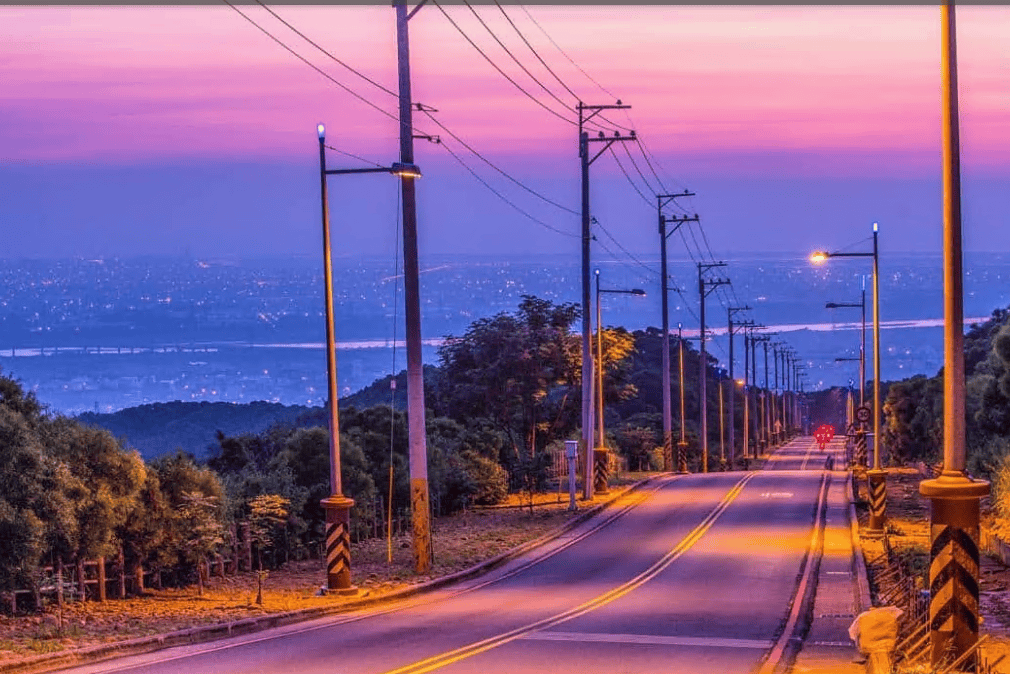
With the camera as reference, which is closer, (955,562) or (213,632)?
(955,562)

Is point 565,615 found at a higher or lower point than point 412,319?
A: lower

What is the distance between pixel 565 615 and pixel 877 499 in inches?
663

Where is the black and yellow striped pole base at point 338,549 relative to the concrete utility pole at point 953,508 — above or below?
below

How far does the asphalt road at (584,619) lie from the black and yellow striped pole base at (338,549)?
1.28m

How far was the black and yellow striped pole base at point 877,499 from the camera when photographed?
37.3 metres

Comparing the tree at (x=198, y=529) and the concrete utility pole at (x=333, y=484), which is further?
the tree at (x=198, y=529)

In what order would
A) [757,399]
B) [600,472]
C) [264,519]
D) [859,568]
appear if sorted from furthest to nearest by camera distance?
[757,399], [600,472], [264,519], [859,568]

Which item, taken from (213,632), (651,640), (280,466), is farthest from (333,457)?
(280,466)

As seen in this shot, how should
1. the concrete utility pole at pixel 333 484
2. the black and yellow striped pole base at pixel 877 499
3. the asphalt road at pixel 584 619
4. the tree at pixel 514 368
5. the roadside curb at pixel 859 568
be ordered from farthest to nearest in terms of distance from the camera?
the tree at pixel 514 368 < the black and yellow striped pole base at pixel 877 499 < the concrete utility pole at pixel 333 484 < the roadside curb at pixel 859 568 < the asphalt road at pixel 584 619

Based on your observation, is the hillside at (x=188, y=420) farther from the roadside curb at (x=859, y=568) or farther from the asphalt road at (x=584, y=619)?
the asphalt road at (x=584, y=619)

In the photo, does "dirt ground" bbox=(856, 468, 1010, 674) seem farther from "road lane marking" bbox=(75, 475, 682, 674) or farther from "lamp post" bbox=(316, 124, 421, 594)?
"lamp post" bbox=(316, 124, 421, 594)

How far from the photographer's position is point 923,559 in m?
30.6

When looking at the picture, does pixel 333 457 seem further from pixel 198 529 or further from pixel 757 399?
pixel 757 399

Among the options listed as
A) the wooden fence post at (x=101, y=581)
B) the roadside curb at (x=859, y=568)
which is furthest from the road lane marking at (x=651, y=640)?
the wooden fence post at (x=101, y=581)
